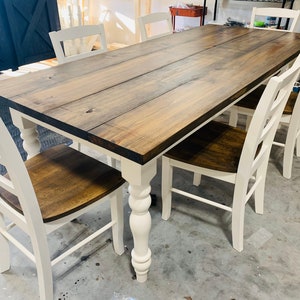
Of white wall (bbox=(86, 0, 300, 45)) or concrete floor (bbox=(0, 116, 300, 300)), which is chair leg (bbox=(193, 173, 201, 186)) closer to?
concrete floor (bbox=(0, 116, 300, 300))

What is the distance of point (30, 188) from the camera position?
3.23ft

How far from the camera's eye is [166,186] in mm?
1659

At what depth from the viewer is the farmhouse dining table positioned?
1.01 meters

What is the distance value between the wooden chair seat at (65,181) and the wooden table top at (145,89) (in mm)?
272

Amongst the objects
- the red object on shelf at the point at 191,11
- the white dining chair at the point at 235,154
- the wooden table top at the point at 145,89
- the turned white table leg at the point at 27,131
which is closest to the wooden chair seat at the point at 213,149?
the white dining chair at the point at 235,154

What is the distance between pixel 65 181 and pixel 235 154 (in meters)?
0.80

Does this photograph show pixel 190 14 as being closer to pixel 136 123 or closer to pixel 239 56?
pixel 239 56

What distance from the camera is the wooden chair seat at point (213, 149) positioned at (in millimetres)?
1415

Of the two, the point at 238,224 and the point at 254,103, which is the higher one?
the point at 254,103

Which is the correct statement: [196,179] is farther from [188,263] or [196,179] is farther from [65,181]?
[65,181]

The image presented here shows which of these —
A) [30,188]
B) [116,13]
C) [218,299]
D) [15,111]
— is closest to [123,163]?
[30,188]

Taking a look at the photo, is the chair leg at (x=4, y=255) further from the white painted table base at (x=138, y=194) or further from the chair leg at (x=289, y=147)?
the chair leg at (x=289, y=147)

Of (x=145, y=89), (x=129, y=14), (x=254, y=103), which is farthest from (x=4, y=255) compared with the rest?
(x=129, y=14)

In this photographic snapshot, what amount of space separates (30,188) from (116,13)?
14.9 feet
